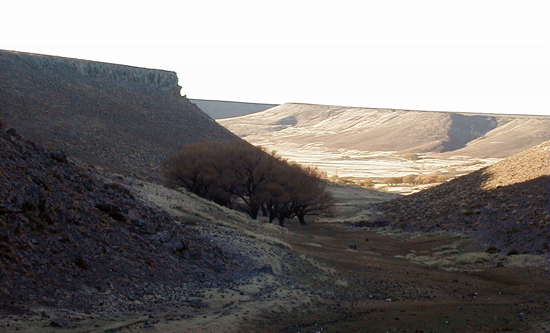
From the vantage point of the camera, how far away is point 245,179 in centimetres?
3978

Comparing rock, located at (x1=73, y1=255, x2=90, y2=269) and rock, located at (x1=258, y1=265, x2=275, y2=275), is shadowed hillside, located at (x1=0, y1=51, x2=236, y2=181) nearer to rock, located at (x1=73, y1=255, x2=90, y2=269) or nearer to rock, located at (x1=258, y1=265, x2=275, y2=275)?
rock, located at (x1=258, y1=265, x2=275, y2=275)

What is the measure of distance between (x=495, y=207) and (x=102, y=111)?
1648 inches

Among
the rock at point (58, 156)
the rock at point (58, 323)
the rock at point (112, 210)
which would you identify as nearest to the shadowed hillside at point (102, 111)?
→ the rock at point (58, 156)

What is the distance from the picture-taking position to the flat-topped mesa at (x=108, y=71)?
65.1 metres

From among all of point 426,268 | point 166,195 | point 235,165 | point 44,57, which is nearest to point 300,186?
point 235,165

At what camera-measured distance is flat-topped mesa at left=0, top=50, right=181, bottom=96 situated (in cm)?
6506

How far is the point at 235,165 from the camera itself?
39625mm

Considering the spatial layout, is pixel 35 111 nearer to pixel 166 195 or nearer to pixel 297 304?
pixel 166 195

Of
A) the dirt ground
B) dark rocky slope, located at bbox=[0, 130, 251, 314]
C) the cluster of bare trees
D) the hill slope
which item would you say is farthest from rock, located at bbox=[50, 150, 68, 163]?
the hill slope

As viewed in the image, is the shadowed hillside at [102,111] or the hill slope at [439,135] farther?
the hill slope at [439,135]

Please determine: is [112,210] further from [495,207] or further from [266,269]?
[495,207]

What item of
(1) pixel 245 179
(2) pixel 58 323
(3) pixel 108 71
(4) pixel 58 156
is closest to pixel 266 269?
(4) pixel 58 156

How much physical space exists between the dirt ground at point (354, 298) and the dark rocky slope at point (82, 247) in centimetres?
64

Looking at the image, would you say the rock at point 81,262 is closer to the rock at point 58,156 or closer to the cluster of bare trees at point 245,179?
the rock at point 58,156
